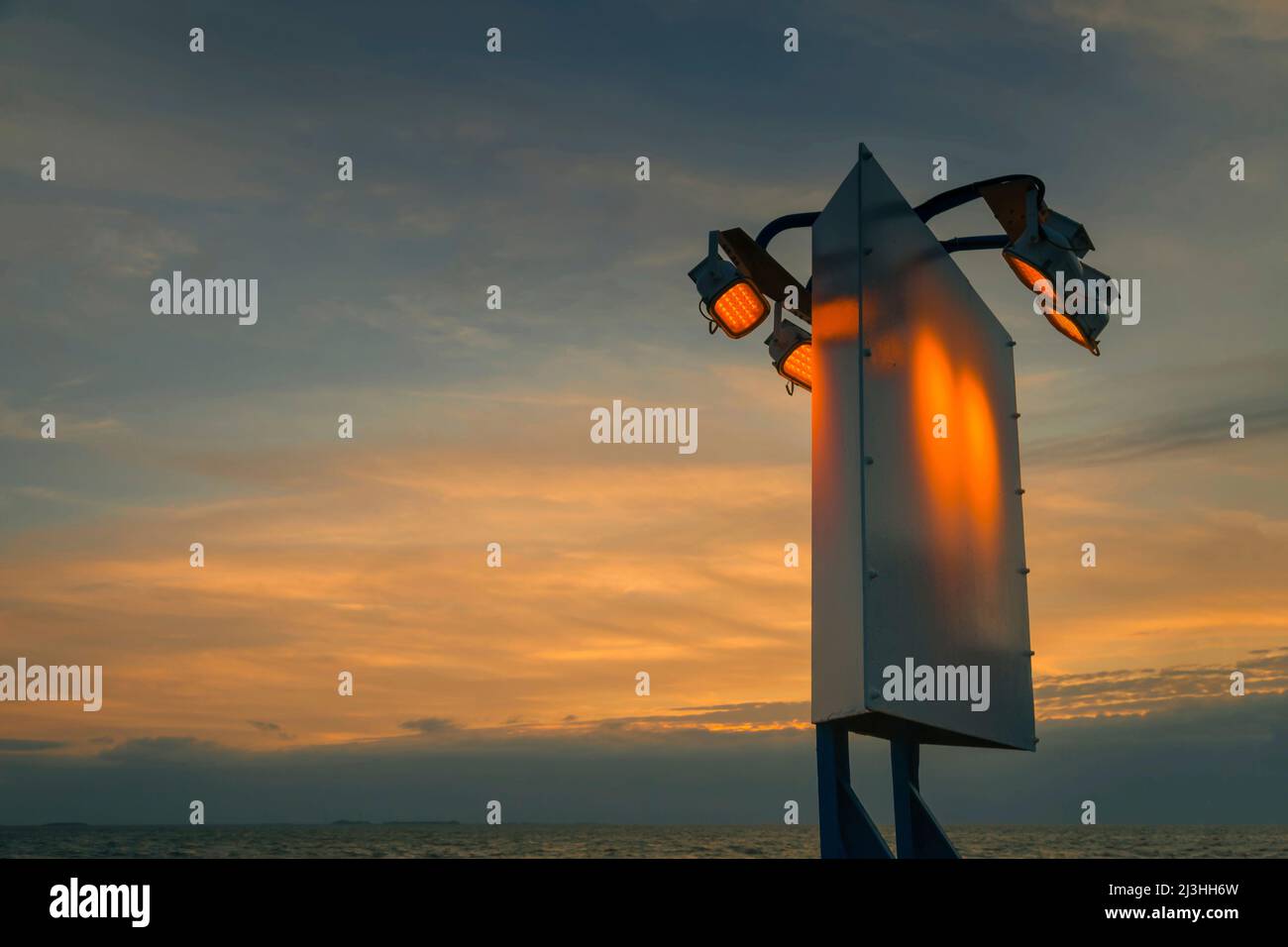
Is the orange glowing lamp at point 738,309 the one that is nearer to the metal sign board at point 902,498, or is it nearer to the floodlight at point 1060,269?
the metal sign board at point 902,498

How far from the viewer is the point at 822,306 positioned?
6676 millimetres

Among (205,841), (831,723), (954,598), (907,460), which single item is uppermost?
(907,460)

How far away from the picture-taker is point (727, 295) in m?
7.25

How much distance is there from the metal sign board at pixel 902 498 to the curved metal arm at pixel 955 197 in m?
0.40

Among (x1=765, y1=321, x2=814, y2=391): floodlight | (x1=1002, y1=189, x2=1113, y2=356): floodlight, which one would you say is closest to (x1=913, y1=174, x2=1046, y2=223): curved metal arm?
(x1=1002, y1=189, x2=1113, y2=356): floodlight

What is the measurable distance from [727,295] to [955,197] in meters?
1.60

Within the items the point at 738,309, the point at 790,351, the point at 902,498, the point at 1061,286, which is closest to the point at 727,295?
the point at 738,309

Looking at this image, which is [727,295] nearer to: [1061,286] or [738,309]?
[738,309]

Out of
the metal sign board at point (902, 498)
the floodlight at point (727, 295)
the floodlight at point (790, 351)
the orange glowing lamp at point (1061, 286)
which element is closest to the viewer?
the metal sign board at point (902, 498)

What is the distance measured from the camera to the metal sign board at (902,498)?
6027 mm

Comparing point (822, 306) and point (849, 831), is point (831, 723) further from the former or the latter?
point (822, 306)

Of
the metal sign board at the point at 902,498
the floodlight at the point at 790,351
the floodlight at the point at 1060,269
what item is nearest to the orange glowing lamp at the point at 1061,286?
the floodlight at the point at 1060,269
